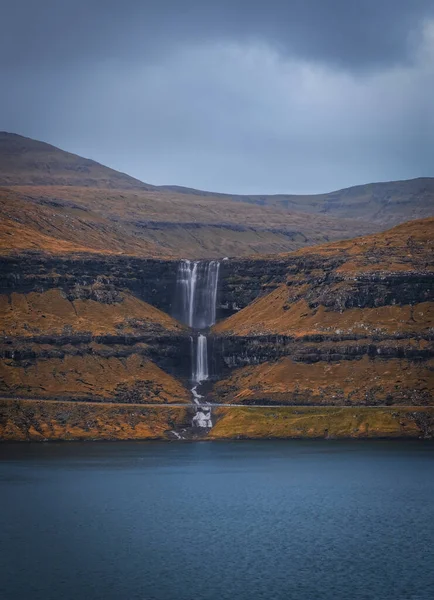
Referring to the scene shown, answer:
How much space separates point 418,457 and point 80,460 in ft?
183

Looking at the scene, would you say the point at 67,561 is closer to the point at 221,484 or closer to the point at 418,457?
the point at 221,484

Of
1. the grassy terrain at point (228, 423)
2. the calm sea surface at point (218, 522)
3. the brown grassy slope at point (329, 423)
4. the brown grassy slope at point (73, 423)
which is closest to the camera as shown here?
the calm sea surface at point (218, 522)

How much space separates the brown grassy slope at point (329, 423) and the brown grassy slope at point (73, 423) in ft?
44.0

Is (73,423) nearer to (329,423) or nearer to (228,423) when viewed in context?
(228,423)

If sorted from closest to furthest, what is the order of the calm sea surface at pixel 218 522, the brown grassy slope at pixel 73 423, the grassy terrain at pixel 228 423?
1. the calm sea surface at pixel 218 522
2. the grassy terrain at pixel 228 423
3. the brown grassy slope at pixel 73 423

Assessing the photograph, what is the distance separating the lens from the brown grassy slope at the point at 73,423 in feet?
625

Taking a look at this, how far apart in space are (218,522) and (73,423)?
8276 cm

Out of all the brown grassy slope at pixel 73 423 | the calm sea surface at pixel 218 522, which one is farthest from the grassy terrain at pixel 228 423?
the calm sea surface at pixel 218 522

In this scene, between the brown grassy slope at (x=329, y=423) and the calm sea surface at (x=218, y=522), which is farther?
the brown grassy slope at (x=329, y=423)

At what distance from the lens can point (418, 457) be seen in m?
164

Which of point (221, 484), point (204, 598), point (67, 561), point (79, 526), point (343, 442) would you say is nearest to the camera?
point (204, 598)

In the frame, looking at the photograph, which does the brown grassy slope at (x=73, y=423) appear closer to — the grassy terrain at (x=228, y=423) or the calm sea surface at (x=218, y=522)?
the grassy terrain at (x=228, y=423)

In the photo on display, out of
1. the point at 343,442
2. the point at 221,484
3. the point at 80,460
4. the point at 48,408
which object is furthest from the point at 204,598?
the point at 48,408

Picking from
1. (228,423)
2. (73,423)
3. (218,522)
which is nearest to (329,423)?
(228,423)
